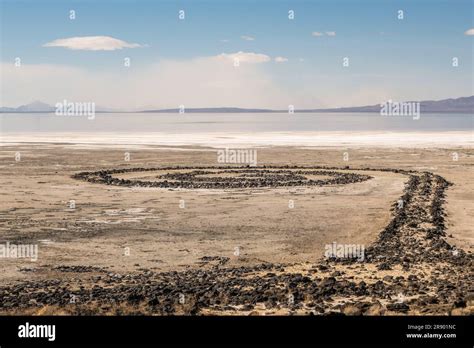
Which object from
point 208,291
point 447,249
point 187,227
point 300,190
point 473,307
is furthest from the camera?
point 300,190

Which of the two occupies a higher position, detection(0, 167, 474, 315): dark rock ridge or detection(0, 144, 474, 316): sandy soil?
detection(0, 144, 474, 316): sandy soil

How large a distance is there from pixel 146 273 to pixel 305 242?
21.4 ft

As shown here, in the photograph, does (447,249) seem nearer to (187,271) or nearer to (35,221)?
(187,271)

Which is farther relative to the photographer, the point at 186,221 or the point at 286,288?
the point at 186,221

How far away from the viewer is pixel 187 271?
60.8ft

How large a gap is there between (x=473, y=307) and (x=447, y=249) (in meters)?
6.90

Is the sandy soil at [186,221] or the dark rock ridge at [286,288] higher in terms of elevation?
the sandy soil at [186,221]

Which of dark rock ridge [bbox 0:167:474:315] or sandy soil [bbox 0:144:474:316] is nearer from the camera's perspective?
dark rock ridge [bbox 0:167:474:315]

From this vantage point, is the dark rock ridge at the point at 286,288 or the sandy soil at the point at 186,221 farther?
the sandy soil at the point at 186,221

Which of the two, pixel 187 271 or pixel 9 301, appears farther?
pixel 187 271

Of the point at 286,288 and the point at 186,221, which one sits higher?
the point at 186,221
